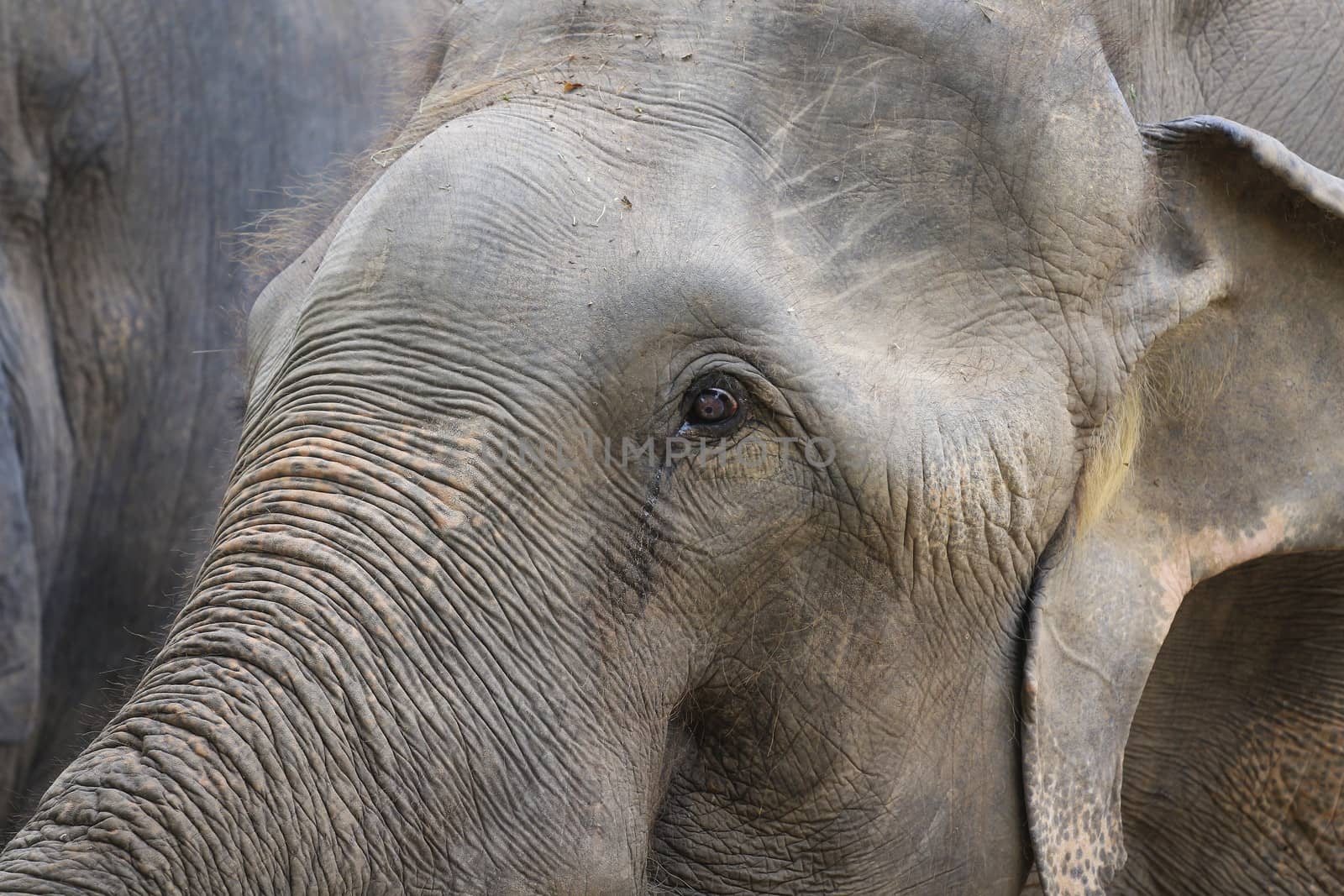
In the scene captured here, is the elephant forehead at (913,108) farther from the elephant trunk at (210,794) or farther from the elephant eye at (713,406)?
the elephant trunk at (210,794)

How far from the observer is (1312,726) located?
8.32 feet

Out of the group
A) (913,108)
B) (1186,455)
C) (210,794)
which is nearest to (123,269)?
(913,108)

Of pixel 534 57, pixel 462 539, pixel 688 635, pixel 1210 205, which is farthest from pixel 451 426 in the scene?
pixel 1210 205

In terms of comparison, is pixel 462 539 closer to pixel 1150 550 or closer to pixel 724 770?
pixel 724 770

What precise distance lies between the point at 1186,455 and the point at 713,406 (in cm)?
74

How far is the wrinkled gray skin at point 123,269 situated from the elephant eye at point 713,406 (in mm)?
2412

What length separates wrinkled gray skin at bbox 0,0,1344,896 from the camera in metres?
1.91

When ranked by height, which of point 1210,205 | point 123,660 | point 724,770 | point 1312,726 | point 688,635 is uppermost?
point 1210,205

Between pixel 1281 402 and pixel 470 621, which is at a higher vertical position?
pixel 1281 402

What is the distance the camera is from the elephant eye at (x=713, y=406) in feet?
6.79

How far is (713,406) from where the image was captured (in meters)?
2.07

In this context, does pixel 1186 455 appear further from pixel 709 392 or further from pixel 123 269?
pixel 123 269

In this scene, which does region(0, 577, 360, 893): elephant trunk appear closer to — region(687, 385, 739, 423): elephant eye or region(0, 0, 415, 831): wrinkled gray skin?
region(687, 385, 739, 423): elephant eye

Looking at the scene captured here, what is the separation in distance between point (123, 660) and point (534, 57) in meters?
2.76
